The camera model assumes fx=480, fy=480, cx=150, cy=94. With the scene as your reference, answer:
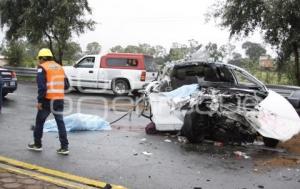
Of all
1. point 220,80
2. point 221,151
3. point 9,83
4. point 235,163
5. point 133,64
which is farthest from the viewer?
point 133,64

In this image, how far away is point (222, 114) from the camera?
912 centimetres

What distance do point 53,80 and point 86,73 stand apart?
42.4 feet

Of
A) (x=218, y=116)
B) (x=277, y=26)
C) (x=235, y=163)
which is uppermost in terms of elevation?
(x=277, y=26)

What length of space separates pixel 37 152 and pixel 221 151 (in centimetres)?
327

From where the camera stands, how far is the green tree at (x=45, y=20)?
88.9 ft

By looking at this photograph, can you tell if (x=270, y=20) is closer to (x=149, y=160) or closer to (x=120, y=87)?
(x=120, y=87)

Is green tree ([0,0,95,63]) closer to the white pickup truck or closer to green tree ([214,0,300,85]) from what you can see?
the white pickup truck

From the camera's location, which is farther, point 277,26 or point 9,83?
point 277,26

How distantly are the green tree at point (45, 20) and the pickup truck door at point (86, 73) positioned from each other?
6.65 metres

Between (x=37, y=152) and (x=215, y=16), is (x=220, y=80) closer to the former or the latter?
(x=37, y=152)

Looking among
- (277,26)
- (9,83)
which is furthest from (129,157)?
(277,26)

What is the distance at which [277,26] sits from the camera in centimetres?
2031

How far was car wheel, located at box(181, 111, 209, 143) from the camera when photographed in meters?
9.22

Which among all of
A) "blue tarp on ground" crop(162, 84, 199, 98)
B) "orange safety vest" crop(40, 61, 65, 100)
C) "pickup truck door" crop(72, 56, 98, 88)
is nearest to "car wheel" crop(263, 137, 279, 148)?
"blue tarp on ground" crop(162, 84, 199, 98)
